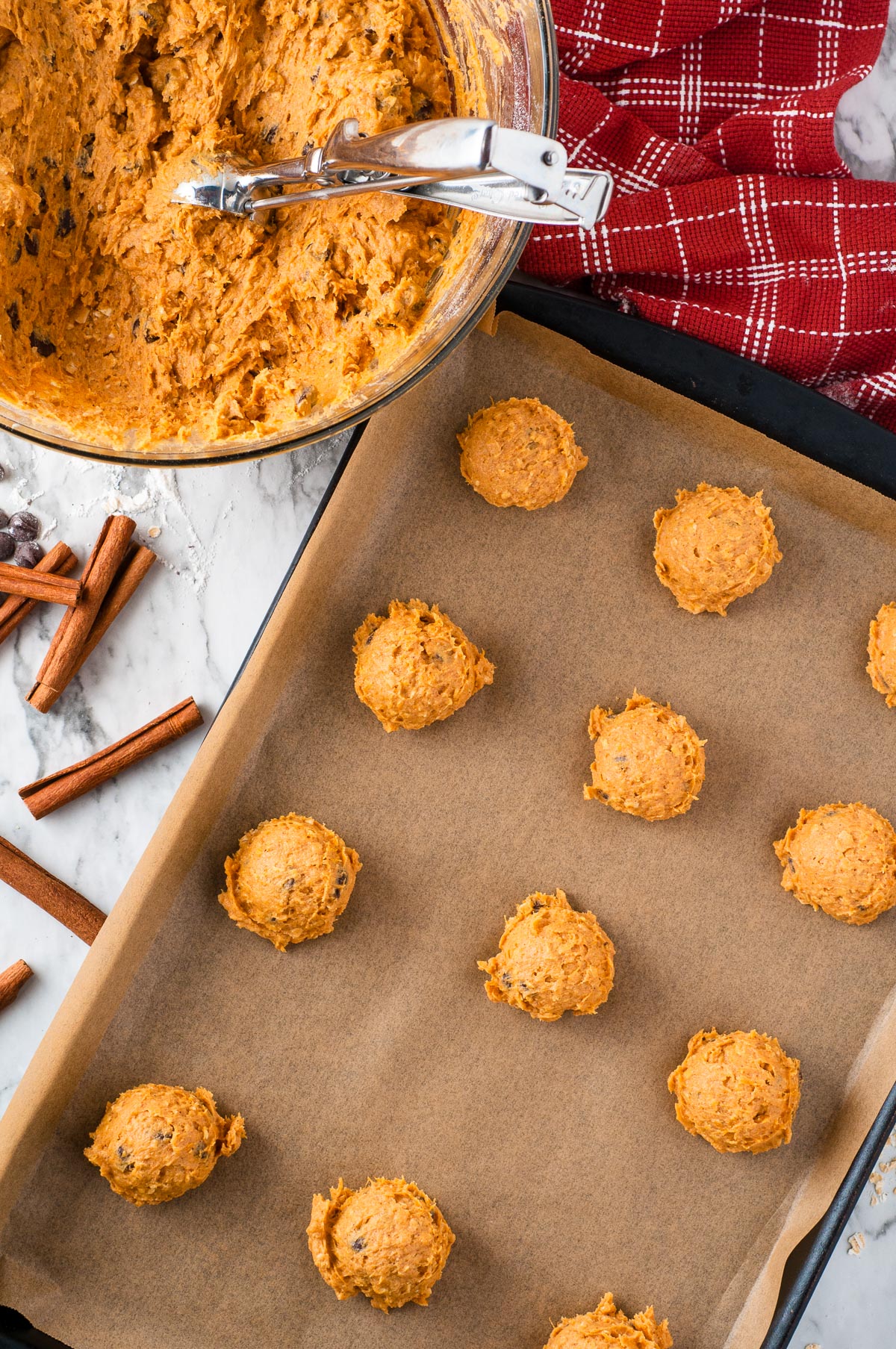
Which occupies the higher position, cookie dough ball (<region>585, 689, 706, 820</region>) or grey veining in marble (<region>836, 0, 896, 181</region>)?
grey veining in marble (<region>836, 0, 896, 181</region>)

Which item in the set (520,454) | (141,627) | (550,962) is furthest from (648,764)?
(141,627)

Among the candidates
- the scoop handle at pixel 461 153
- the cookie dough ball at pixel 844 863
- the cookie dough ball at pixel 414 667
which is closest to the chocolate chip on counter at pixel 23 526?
the cookie dough ball at pixel 414 667

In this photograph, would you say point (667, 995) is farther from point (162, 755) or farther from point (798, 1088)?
point (162, 755)

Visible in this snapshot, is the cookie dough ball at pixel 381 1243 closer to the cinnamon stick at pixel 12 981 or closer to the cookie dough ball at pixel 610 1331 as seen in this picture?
the cookie dough ball at pixel 610 1331

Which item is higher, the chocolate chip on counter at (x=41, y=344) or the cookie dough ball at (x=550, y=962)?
the chocolate chip on counter at (x=41, y=344)

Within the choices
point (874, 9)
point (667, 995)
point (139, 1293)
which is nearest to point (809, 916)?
point (667, 995)

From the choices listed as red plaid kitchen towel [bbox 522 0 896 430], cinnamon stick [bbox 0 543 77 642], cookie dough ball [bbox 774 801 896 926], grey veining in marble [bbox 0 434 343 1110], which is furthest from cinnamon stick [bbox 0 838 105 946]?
red plaid kitchen towel [bbox 522 0 896 430]

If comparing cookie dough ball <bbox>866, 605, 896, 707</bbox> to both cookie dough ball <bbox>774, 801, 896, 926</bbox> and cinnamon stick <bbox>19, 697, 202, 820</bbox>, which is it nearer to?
cookie dough ball <bbox>774, 801, 896, 926</bbox>
